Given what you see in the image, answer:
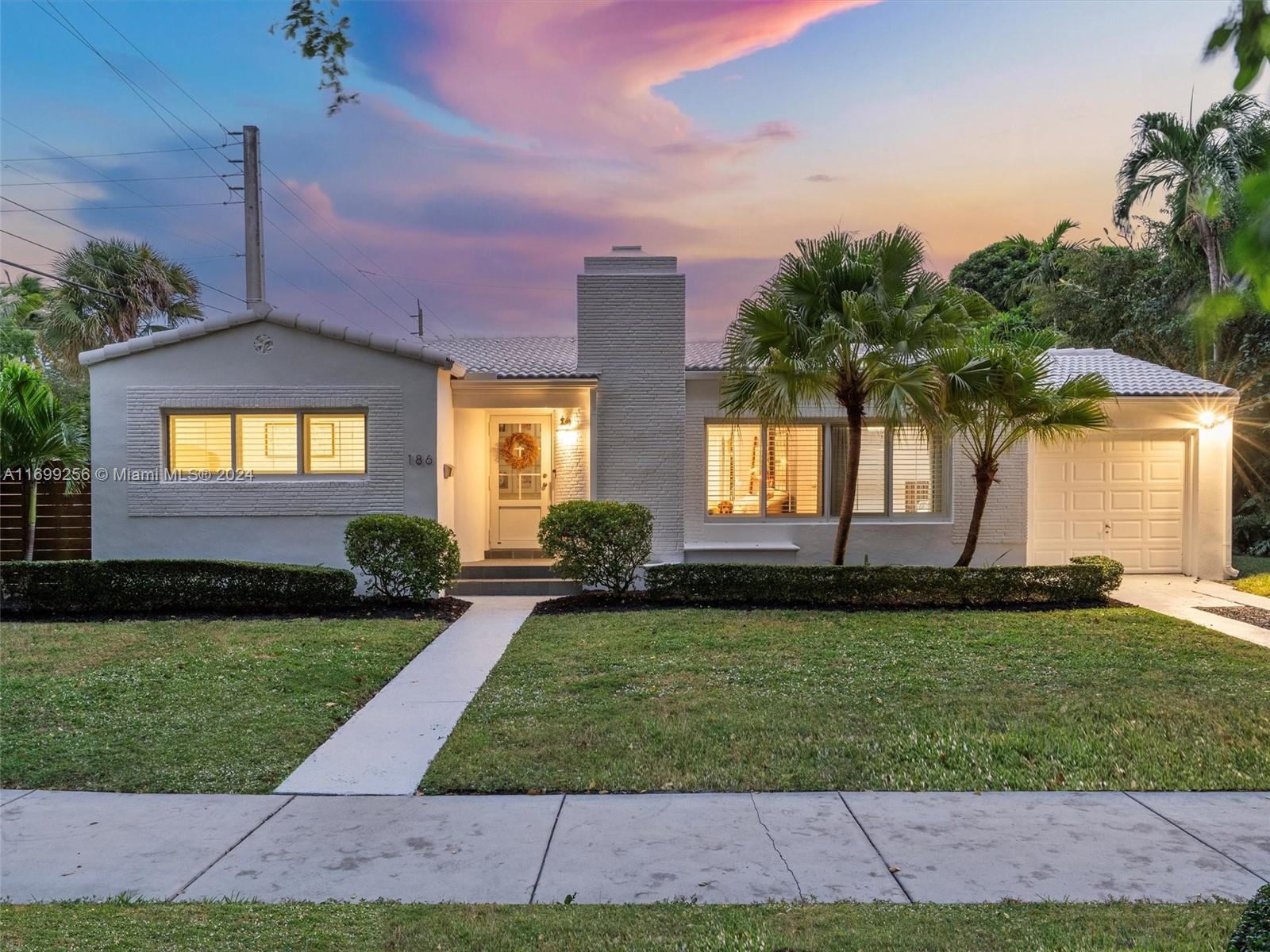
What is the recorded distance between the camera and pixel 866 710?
635 centimetres

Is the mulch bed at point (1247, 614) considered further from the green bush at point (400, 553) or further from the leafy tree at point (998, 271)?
the leafy tree at point (998, 271)

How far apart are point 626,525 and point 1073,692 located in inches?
233

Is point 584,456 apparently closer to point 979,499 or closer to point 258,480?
point 258,480

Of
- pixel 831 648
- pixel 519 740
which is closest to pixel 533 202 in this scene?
pixel 831 648

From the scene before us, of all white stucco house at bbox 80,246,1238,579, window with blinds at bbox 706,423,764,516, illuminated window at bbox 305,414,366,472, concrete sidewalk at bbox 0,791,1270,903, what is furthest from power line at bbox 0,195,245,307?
concrete sidewalk at bbox 0,791,1270,903

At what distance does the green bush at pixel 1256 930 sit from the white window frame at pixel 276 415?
11.2 m

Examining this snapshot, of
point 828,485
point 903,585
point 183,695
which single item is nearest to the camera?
point 183,695

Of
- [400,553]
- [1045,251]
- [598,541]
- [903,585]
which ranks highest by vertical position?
[1045,251]

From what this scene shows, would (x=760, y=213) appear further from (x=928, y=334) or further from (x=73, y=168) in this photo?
(x=73, y=168)

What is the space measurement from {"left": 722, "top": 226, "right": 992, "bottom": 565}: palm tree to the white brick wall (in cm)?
523

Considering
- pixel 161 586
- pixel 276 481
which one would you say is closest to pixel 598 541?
pixel 276 481

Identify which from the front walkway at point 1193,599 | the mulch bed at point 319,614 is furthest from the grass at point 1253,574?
the mulch bed at point 319,614

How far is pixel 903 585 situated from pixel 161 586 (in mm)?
9854

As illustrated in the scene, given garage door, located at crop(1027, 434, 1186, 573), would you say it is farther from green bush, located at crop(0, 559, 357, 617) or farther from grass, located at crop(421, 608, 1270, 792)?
green bush, located at crop(0, 559, 357, 617)
